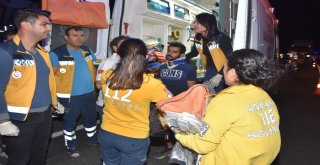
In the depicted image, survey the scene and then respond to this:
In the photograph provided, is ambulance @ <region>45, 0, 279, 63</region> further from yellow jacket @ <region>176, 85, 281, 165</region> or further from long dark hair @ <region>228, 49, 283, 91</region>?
yellow jacket @ <region>176, 85, 281, 165</region>

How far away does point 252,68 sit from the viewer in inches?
82.9

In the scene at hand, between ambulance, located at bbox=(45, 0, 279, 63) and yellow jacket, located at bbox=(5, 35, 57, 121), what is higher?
ambulance, located at bbox=(45, 0, 279, 63)

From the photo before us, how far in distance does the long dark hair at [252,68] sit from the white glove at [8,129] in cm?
183

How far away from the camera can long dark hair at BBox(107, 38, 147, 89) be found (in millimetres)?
2664

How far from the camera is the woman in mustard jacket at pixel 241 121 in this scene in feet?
6.58

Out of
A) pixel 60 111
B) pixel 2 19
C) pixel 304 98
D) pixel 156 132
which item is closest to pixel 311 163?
pixel 156 132

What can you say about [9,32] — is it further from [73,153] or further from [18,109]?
[18,109]

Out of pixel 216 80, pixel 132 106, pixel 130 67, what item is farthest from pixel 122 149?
pixel 216 80

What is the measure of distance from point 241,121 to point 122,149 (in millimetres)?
1152

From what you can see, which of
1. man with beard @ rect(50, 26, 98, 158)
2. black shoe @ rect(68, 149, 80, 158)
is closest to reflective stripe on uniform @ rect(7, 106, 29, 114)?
man with beard @ rect(50, 26, 98, 158)

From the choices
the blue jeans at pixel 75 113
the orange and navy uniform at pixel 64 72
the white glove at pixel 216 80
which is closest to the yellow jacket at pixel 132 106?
the white glove at pixel 216 80

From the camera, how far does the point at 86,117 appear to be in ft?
16.1

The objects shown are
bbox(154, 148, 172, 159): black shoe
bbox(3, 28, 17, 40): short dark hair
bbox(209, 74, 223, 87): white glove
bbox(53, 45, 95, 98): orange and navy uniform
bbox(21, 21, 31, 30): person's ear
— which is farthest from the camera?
bbox(3, 28, 17, 40): short dark hair

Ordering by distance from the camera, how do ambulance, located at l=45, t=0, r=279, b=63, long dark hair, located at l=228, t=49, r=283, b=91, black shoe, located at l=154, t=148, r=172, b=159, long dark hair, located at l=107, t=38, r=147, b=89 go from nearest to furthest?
long dark hair, located at l=228, t=49, r=283, b=91 → long dark hair, located at l=107, t=38, r=147, b=89 → ambulance, located at l=45, t=0, r=279, b=63 → black shoe, located at l=154, t=148, r=172, b=159
